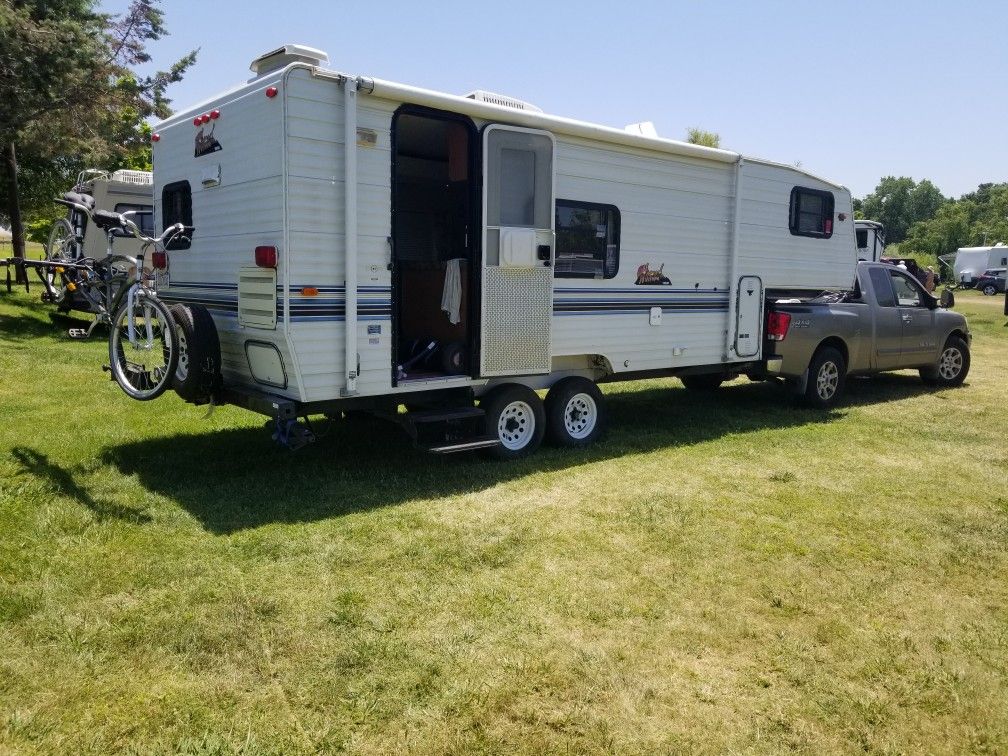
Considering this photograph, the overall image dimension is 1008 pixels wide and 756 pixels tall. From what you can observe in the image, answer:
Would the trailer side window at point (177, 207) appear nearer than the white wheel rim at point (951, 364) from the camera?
Yes

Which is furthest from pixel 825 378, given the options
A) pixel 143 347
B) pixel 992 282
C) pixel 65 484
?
pixel 992 282

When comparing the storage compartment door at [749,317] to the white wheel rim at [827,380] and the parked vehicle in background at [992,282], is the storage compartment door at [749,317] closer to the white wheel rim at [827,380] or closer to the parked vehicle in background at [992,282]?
the white wheel rim at [827,380]

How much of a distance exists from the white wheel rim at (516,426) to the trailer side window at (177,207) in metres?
2.95

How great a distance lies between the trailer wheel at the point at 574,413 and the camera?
736cm

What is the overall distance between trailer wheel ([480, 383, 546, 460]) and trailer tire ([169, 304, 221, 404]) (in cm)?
214

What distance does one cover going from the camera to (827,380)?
32.0 ft

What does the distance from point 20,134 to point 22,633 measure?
12555 mm

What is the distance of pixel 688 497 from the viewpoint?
604 centimetres

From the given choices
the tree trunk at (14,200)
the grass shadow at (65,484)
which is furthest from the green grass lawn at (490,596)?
the tree trunk at (14,200)

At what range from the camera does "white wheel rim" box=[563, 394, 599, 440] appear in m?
7.50

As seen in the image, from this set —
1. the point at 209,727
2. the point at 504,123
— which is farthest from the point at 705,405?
the point at 209,727

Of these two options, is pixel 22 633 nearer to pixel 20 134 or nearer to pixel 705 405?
pixel 705 405

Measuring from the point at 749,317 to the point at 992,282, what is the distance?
38802mm

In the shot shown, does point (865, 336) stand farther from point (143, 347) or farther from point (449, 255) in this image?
point (143, 347)
